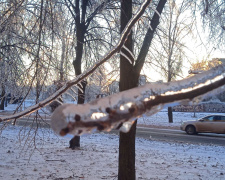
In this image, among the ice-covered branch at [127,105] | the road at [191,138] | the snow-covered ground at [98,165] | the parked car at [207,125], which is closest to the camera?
the ice-covered branch at [127,105]

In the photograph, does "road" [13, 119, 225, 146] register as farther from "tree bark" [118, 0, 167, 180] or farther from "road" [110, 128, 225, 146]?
"tree bark" [118, 0, 167, 180]

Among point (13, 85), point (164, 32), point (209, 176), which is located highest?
point (164, 32)

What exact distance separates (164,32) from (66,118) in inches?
229

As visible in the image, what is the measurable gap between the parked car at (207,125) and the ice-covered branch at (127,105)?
15.1 meters

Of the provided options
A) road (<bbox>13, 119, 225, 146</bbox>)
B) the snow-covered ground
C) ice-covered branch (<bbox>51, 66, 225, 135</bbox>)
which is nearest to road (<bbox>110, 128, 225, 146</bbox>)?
road (<bbox>13, 119, 225, 146</bbox>)

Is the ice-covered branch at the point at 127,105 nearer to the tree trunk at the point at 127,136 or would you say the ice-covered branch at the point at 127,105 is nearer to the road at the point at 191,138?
the tree trunk at the point at 127,136

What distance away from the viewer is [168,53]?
A: 587cm

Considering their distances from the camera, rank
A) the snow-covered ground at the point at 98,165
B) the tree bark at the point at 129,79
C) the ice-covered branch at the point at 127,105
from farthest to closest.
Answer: the snow-covered ground at the point at 98,165 < the tree bark at the point at 129,79 < the ice-covered branch at the point at 127,105

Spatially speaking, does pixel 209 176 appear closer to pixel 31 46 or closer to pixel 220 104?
pixel 31 46

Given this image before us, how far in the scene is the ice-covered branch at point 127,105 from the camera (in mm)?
579

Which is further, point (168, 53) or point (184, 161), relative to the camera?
point (184, 161)

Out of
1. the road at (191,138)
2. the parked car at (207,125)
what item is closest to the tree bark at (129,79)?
the road at (191,138)

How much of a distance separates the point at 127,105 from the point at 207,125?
15321 mm

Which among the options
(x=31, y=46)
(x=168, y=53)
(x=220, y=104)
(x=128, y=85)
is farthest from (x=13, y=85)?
(x=220, y=104)
